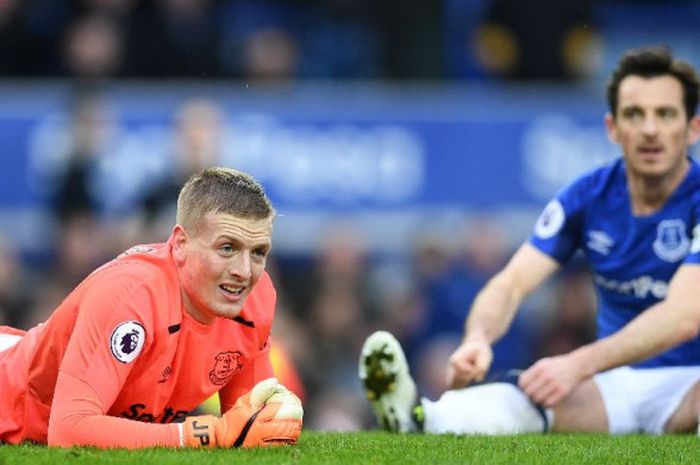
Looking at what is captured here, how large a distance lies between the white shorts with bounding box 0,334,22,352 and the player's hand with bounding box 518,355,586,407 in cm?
234

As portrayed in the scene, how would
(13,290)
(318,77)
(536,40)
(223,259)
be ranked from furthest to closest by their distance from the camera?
1. (536,40)
2. (318,77)
3. (13,290)
4. (223,259)

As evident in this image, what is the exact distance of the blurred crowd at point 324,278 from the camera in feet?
37.7

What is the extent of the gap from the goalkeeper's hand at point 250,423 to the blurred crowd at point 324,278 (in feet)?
16.6

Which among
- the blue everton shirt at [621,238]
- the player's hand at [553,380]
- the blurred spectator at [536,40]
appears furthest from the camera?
the blurred spectator at [536,40]

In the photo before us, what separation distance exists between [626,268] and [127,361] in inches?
129

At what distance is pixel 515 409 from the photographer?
25.4ft

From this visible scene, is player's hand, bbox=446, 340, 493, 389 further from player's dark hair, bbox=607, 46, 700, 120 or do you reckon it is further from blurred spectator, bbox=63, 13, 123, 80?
blurred spectator, bbox=63, 13, 123, 80

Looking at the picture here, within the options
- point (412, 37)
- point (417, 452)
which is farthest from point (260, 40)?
Answer: point (417, 452)

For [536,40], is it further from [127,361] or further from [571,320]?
[127,361]

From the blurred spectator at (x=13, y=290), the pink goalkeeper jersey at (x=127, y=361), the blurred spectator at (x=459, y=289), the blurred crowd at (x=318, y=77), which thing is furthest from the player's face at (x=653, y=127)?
the blurred spectator at (x=13, y=290)

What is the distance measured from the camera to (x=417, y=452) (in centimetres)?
623

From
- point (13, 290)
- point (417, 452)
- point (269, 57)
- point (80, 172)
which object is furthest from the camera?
point (269, 57)

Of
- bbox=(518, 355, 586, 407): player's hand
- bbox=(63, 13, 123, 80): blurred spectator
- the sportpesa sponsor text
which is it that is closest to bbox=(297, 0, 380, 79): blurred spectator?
bbox=(63, 13, 123, 80): blurred spectator

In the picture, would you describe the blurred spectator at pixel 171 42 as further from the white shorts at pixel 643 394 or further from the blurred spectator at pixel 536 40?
the white shorts at pixel 643 394
